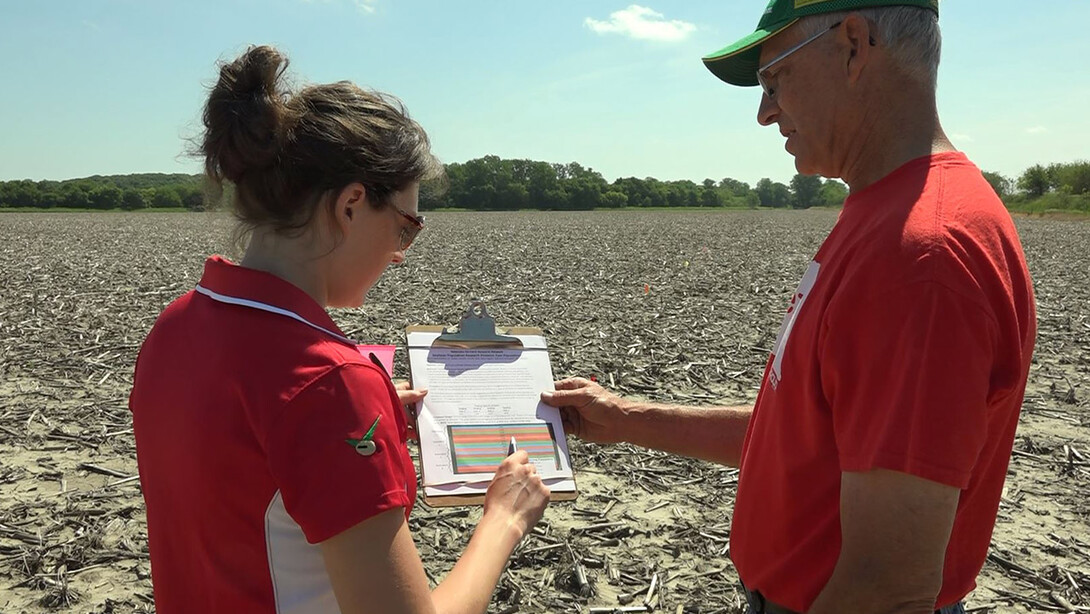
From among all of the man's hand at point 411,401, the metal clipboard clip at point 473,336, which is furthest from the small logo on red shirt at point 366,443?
the metal clipboard clip at point 473,336

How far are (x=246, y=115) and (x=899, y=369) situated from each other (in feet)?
4.84

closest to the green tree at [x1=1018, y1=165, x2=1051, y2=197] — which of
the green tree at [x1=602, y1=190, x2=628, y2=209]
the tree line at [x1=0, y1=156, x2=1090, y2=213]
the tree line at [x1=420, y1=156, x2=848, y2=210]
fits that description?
the tree line at [x1=0, y1=156, x2=1090, y2=213]

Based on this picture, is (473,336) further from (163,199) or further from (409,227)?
(163,199)

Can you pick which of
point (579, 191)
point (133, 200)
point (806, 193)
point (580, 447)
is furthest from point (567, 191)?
point (580, 447)

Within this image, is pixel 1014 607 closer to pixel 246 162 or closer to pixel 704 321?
pixel 246 162

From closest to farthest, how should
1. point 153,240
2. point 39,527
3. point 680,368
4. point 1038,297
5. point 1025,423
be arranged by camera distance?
1. point 39,527
2. point 1025,423
3. point 680,368
4. point 1038,297
5. point 153,240

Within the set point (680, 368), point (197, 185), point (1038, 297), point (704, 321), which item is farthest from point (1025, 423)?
point (1038, 297)

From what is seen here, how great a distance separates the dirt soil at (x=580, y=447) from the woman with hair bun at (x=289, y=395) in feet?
1.37

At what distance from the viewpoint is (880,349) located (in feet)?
5.15

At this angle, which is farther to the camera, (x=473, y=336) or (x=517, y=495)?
(x=473, y=336)

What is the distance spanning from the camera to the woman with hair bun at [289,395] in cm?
149

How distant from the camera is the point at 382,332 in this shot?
11.1 m

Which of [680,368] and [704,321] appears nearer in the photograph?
[680,368]

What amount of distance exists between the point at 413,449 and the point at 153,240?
2626 cm
